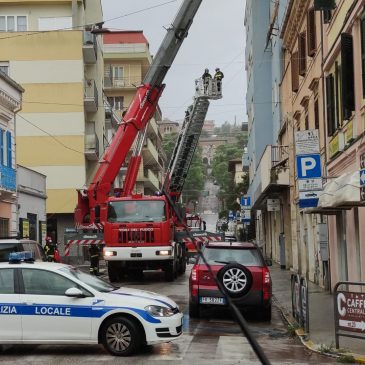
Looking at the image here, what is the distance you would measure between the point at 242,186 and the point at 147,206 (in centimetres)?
5301

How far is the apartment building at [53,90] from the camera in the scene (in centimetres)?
4297

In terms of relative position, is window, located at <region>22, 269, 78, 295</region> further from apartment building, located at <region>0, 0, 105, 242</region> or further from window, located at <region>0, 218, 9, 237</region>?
apartment building, located at <region>0, 0, 105, 242</region>

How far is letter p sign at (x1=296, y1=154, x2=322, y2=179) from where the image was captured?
43.3ft

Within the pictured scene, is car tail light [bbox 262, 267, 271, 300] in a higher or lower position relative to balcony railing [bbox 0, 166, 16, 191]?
lower

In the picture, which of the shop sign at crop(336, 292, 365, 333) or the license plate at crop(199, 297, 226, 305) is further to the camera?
the license plate at crop(199, 297, 226, 305)

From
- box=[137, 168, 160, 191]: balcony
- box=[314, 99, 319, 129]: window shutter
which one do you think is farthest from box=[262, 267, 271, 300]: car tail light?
box=[137, 168, 160, 191]: balcony

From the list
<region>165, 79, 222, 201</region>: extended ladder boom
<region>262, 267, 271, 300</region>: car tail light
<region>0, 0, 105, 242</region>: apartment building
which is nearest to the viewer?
<region>262, 267, 271, 300</region>: car tail light

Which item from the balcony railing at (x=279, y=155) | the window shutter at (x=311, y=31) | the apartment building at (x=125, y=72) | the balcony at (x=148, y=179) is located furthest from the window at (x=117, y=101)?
the window shutter at (x=311, y=31)

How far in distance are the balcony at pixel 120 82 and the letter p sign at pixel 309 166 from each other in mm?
50029

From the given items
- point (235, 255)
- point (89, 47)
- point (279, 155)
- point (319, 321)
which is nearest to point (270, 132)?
point (89, 47)

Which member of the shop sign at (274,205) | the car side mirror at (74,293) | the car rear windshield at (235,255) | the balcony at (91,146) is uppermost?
the balcony at (91,146)

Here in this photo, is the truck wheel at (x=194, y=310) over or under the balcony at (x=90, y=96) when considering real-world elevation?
under

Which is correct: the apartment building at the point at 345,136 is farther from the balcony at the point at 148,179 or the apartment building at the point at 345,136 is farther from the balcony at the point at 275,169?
the balcony at the point at 148,179

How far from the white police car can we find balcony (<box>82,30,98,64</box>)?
34.5 meters
